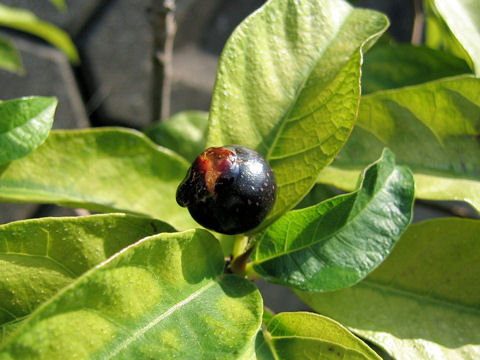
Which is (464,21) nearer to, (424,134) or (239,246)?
(424,134)

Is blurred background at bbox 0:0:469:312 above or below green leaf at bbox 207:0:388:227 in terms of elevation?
below

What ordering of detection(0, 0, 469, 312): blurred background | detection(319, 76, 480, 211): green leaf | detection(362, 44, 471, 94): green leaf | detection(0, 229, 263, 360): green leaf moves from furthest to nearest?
detection(0, 0, 469, 312): blurred background → detection(362, 44, 471, 94): green leaf → detection(319, 76, 480, 211): green leaf → detection(0, 229, 263, 360): green leaf

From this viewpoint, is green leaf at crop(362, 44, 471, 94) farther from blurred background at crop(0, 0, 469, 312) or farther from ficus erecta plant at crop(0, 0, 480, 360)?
blurred background at crop(0, 0, 469, 312)

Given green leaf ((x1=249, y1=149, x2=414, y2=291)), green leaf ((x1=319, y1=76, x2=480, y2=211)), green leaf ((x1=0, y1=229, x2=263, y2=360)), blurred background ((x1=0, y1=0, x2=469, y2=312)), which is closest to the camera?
green leaf ((x1=0, y1=229, x2=263, y2=360))

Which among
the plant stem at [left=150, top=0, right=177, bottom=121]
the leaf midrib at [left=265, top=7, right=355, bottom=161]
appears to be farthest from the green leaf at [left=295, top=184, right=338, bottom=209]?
the plant stem at [left=150, top=0, right=177, bottom=121]

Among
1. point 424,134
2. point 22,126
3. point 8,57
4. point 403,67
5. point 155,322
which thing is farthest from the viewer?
point 8,57

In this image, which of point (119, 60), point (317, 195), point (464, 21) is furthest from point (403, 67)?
point (119, 60)

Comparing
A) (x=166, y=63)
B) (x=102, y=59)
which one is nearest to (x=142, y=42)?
(x=102, y=59)
